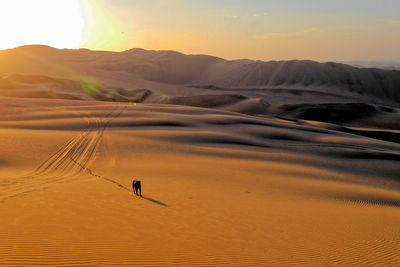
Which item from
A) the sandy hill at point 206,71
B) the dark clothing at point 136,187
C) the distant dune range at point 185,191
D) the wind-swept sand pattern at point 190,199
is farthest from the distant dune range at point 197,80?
the dark clothing at point 136,187

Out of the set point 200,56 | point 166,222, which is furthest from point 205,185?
point 200,56

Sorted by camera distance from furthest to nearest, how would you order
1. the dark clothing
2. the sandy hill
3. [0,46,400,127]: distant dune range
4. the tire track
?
the sandy hill → [0,46,400,127]: distant dune range → the tire track → the dark clothing

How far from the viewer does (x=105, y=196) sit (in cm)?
934

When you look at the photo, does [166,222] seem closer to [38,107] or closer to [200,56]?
[38,107]

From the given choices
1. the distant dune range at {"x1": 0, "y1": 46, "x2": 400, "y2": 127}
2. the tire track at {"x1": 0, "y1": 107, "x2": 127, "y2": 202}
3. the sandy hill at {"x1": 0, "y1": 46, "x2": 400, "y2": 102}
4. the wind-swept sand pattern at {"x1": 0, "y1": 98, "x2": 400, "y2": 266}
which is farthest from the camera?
the sandy hill at {"x1": 0, "y1": 46, "x2": 400, "y2": 102}

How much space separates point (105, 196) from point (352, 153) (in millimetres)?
16167

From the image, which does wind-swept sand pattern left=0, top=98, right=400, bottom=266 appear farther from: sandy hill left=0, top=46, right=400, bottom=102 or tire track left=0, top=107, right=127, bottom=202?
sandy hill left=0, top=46, right=400, bottom=102

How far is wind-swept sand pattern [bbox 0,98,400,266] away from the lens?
588 cm

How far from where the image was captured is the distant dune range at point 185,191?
596 cm

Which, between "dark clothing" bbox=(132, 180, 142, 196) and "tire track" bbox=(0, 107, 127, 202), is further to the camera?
"tire track" bbox=(0, 107, 127, 202)

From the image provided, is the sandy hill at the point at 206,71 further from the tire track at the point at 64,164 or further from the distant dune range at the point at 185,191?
the tire track at the point at 64,164

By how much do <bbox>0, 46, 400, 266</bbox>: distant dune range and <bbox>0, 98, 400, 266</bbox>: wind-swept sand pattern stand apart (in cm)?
4

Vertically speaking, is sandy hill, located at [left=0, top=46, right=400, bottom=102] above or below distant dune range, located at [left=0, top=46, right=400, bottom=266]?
above

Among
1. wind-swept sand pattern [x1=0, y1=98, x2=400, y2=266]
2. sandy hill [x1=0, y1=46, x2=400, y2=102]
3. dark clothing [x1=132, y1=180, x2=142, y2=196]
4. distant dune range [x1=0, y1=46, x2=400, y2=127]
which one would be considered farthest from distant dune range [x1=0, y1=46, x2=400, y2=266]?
sandy hill [x1=0, y1=46, x2=400, y2=102]
